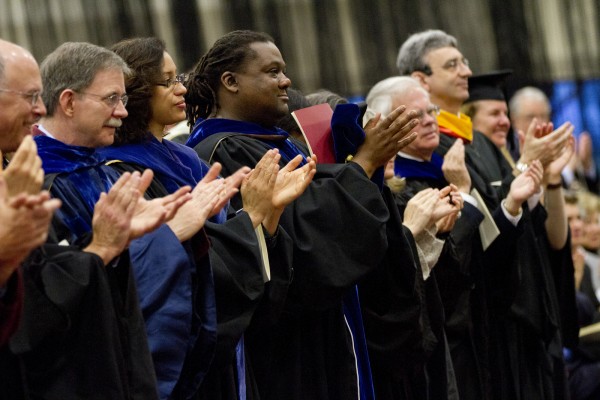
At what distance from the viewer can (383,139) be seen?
197 inches

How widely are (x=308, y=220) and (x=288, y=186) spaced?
13.5 inches

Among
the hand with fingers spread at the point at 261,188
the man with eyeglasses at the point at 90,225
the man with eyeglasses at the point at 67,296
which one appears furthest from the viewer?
the hand with fingers spread at the point at 261,188

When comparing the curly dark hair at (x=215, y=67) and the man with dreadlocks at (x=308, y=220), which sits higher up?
the curly dark hair at (x=215, y=67)

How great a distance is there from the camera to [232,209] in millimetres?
4883

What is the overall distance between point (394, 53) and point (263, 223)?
7833 mm

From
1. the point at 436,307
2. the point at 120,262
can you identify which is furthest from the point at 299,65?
the point at 120,262

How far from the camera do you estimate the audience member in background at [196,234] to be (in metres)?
4.09

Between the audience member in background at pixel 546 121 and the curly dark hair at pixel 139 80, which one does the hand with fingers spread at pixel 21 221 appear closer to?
the curly dark hair at pixel 139 80

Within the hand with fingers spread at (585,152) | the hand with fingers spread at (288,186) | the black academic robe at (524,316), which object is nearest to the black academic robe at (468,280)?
the black academic robe at (524,316)

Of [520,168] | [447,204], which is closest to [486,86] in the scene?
[520,168]

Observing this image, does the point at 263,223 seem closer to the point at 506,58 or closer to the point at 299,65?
the point at 299,65

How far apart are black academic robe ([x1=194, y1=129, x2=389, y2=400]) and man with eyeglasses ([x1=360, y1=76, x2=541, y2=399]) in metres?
0.92

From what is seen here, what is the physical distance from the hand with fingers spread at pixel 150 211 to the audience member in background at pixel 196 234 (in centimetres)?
36

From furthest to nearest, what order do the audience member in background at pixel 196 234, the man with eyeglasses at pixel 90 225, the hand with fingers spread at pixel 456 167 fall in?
the hand with fingers spread at pixel 456 167 < the audience member in background at pixel 196 234 < the man with eyeglasses at pixel 90 225
